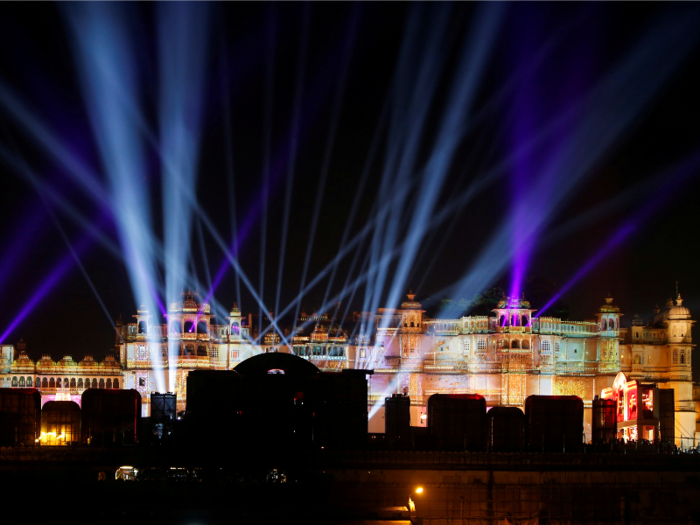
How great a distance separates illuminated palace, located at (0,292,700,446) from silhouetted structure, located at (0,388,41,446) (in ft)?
88.0

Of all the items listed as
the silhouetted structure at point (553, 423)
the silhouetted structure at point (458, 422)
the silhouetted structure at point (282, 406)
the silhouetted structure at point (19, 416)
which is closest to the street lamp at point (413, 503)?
the silhouetted structure at point (282, 406)

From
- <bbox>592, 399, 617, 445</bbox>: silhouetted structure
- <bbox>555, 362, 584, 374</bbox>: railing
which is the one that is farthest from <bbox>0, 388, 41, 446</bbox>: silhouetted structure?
<bbox>555, 362, 584, 374</bbox>: railing

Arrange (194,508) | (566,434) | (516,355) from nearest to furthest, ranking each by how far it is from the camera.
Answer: (194,508) < (566,434) < (516,355)

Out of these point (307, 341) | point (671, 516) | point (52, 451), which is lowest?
point (671, 516)

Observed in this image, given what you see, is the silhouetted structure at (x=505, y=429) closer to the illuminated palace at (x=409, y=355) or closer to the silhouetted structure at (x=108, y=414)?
the silhouetted structure at (x=108, y=414)

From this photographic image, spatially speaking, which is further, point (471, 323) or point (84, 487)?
point (471, 323)

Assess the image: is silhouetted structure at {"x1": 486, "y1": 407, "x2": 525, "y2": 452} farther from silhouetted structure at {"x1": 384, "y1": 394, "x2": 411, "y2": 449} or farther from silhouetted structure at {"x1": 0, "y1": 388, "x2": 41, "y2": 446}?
silhouetted structure at {"x1": 0, "y1": 388, "x2": 41, "y2": 446}

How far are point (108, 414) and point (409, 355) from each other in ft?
122

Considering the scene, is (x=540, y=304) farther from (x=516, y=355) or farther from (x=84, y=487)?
(x=84, y=487)

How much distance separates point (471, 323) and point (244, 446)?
43207mm

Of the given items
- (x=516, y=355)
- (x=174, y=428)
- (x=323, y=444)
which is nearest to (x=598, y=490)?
(x=323, y=444)

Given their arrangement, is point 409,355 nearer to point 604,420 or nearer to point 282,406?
point 604,420

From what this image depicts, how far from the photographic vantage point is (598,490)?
5012cm

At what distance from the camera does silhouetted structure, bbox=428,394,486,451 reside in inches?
2137
